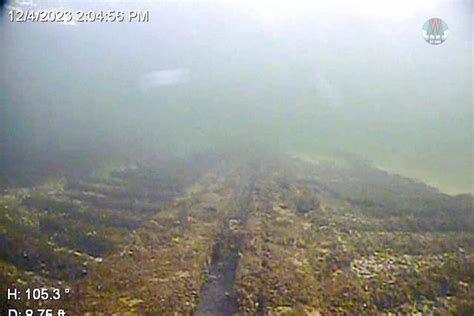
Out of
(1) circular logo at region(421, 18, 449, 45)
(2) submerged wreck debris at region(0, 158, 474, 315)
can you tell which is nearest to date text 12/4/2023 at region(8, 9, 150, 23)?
(2) submerged wreck debris at region(0, 158, 474, 315)

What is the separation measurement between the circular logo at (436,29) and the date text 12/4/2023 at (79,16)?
7.51ft

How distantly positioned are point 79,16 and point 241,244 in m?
2.12

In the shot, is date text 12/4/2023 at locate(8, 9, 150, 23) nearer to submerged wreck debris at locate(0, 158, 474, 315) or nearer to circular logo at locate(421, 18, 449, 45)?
submerged wreck debris at locate(0, 158, 474, 315)

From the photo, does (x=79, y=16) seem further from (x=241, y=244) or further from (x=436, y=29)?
(x=436, y=29)

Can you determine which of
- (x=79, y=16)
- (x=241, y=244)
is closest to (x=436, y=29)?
(x=241, y=244)

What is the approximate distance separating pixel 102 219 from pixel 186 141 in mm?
1745

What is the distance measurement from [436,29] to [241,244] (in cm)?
237

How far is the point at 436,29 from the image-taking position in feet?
13.3

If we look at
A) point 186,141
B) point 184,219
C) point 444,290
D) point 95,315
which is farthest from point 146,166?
point 444,290

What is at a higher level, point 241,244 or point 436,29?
point 436,29

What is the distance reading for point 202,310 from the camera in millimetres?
2896

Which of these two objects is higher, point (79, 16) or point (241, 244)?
point (79, 16)

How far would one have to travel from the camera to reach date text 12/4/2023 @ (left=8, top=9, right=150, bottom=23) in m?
3.54

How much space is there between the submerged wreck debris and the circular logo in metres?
1.46
